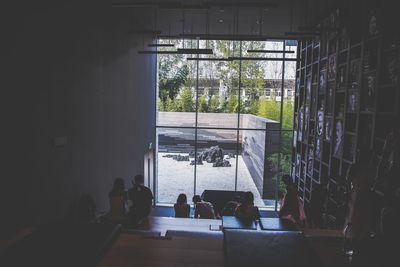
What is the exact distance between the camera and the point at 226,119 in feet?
35.9

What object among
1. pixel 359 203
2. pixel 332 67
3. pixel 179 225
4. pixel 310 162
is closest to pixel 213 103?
pixel 310 162

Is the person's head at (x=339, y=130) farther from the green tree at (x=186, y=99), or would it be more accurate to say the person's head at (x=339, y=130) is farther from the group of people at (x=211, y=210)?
the green tree at (x=186, y=99)

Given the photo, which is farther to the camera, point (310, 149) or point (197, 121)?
point (197, 121)

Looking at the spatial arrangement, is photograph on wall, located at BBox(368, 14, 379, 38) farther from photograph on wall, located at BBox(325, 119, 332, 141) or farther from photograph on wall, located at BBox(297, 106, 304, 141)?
photograph on wall, located at BBox(297, 106, 304, 141)

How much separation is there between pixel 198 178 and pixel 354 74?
7.08 meters

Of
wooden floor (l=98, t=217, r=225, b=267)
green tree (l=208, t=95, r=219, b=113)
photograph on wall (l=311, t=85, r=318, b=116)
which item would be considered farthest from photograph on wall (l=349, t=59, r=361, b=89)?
green tree (l=208, t=95, r=219, b=113)

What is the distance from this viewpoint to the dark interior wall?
347 centimetres

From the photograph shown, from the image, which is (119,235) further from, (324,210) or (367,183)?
(324,210)

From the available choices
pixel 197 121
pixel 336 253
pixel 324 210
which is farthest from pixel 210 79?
pixel 336 253

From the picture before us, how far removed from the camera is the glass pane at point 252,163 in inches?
433

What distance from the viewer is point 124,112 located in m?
7.52

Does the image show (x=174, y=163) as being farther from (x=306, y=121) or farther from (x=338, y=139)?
(x=338, y=139)

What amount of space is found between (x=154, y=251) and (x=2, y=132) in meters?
2.40

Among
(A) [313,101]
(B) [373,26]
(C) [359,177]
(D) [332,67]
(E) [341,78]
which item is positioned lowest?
(C) [359,177]
